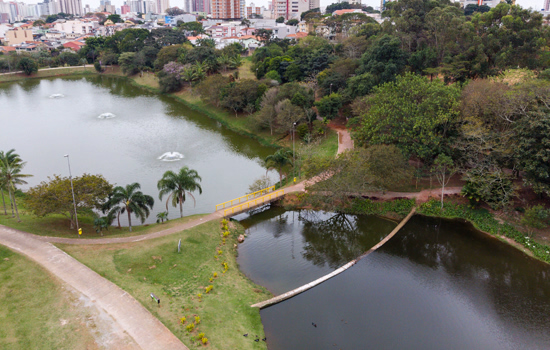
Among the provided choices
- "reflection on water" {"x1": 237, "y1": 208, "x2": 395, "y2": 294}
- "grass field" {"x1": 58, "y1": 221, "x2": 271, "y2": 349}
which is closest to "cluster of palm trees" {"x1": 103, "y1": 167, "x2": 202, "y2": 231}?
"grass field" {"x1": 58, "y1": 221, "x2": 271, "y2": 349}

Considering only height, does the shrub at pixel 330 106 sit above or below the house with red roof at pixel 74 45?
below

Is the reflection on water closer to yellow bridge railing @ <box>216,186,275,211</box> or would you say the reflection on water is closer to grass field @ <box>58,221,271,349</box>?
grass field @ <box>58,221,271,349</box>

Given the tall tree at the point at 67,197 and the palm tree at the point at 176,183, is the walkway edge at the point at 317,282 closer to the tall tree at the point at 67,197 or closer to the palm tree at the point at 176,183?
the palm tree at the point at 176,183

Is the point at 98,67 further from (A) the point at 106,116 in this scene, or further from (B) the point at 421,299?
(B) the point at 421,299

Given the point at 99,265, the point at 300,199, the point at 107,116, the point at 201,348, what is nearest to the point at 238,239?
the point at 300,199

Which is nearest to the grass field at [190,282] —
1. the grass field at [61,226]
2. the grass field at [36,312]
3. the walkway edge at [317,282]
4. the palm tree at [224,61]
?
the walkway edge at [317,282]

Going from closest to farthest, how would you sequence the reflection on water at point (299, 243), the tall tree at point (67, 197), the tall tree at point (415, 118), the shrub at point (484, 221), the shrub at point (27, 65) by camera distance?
the reflection on water at point (299, 243)
the tall tree at point (67, 197)
the shrub at point (484, 221)
the tall tree at point (415, 118)
the shrub at point (27, 65)

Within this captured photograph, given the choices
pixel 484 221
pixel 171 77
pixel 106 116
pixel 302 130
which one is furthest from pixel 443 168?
pixel 171 77
